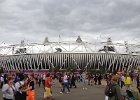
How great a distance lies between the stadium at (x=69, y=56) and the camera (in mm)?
125250

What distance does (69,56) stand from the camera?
12475cm

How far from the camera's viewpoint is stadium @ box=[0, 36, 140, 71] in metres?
125

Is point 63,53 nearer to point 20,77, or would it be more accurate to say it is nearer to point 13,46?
point 13,46

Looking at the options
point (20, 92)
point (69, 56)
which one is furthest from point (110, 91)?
point (69, 56)

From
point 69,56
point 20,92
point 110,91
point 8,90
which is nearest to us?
point 110,91

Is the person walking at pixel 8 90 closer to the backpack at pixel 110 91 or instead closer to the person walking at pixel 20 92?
the person walking at pixel 20 92

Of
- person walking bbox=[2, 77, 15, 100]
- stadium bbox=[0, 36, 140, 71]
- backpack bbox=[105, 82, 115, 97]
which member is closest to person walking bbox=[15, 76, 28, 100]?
person walking bbox=[2, 77, 15, 100]

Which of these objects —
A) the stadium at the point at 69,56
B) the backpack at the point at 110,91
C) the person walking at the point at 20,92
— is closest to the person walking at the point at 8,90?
the person walking at the point at 20,92

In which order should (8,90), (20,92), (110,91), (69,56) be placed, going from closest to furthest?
(110,91), (8,90), (20,92), (69,56)

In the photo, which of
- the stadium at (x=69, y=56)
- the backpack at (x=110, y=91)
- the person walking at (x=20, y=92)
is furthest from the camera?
the stadium at (x=69, y=56)

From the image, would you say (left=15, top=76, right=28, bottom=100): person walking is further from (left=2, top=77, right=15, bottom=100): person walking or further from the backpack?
the backpack

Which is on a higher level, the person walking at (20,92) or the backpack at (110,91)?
the backpack at (110,91)

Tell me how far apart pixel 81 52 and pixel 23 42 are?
996 inches

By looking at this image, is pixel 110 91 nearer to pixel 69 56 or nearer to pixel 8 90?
pixel 8 90
